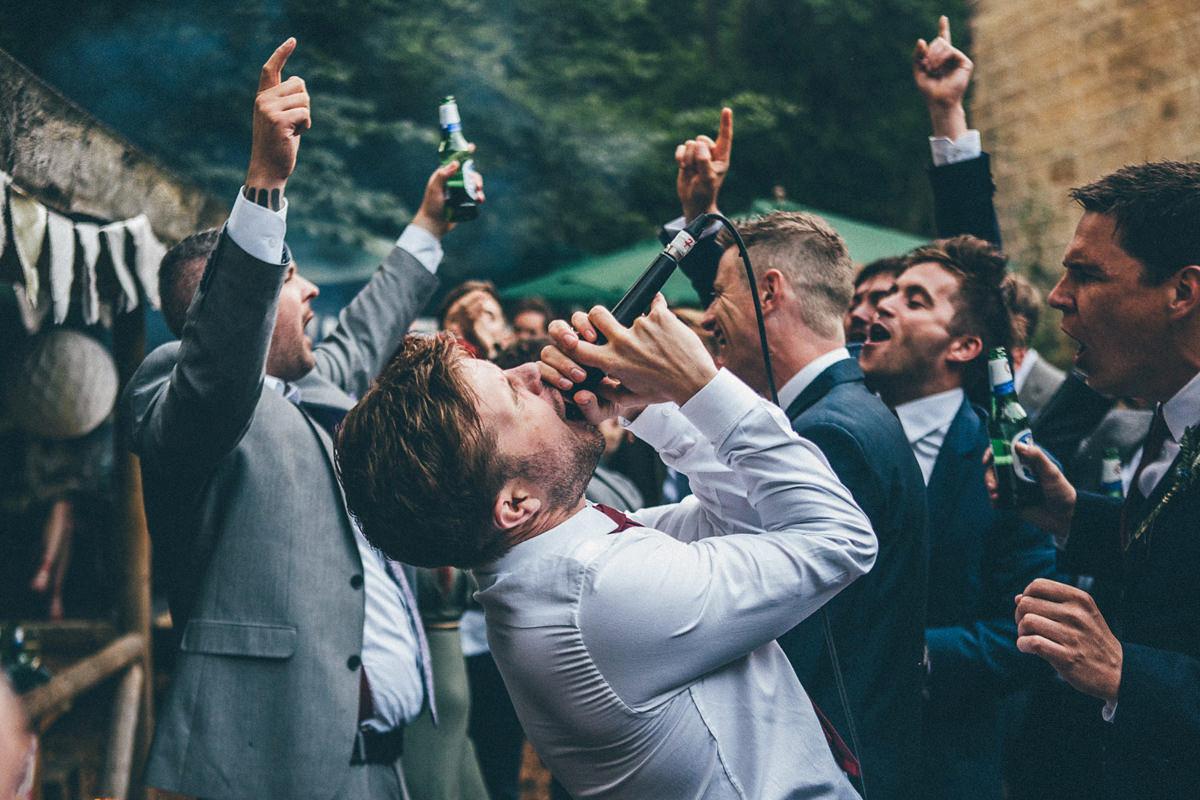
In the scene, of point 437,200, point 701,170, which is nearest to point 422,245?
point 437,200

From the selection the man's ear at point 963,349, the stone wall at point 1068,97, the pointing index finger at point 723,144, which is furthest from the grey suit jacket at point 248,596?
the stone wall at point 1068,97

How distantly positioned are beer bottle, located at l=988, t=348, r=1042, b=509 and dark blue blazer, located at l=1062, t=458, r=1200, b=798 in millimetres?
419

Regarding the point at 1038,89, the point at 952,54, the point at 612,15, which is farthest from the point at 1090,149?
the point at 952,54

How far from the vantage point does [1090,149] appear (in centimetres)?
933

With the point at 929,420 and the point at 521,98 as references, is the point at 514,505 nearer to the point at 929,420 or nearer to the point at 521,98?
the point at 929,420

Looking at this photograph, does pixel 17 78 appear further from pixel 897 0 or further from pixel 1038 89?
pixel 897 0

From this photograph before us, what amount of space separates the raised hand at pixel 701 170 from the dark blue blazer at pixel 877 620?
961mm

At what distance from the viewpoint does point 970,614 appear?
108 inches

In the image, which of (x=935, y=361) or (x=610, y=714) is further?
(x=935, y=361)

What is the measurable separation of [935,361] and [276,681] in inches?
88.9

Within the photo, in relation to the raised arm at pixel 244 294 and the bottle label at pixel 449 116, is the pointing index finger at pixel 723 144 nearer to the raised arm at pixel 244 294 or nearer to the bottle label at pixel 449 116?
the bottle label at pixel 449 116

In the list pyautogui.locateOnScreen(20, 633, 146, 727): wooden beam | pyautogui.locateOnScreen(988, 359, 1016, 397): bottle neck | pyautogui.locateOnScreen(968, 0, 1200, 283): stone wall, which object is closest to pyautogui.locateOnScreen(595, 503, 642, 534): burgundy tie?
pyautogui.locateOnScreen(988, 359, 1016, 397): bottle neck

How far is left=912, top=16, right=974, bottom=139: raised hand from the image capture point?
10.2 feet

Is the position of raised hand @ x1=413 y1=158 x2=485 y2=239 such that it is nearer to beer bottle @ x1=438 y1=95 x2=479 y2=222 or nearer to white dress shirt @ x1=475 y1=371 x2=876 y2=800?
beer bottle @ x1=438 y1=95 x2=479 y2=222
